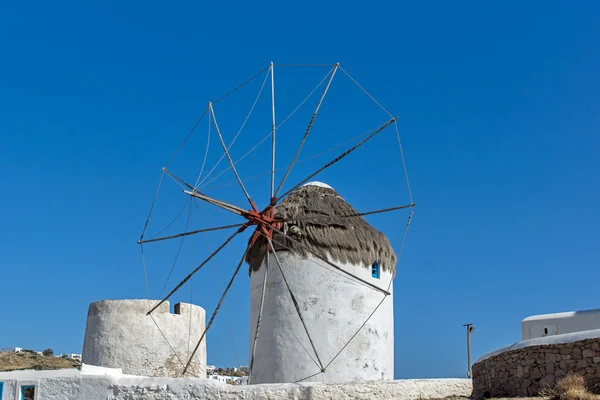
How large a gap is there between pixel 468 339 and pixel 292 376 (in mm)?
9266

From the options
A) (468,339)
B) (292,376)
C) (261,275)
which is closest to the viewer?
(292,376)

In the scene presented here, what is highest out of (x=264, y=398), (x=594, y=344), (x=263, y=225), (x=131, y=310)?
(x=263, y=225)

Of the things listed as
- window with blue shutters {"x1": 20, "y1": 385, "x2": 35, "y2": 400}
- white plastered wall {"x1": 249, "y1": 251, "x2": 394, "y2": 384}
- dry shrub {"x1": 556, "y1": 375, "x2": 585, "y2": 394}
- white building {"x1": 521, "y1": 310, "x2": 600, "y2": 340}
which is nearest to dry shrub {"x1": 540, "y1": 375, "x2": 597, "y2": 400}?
dry shrub {"x1": 556, "y1": 375, "x2": 585, "y2": 394}

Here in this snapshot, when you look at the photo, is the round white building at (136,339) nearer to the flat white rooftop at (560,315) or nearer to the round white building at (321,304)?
the round white building at (321,304)

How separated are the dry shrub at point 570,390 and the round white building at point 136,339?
7.13 metres

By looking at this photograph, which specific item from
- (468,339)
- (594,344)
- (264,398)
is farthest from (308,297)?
(468,339)

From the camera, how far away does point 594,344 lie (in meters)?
10.2

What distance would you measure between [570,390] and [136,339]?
800cm

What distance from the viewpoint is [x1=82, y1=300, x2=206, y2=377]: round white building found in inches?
572

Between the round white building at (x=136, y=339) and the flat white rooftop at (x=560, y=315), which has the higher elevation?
the flat white rooftop at (x=560, y=315)

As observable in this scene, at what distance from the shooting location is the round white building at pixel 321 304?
14453 millimetres

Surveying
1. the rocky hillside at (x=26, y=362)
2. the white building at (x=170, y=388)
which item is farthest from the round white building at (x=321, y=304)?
the rocky hillside at (x=26, y=362)

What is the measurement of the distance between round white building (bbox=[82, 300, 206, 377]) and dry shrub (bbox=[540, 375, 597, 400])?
23.4 ft

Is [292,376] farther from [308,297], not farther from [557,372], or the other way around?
[557,372]
